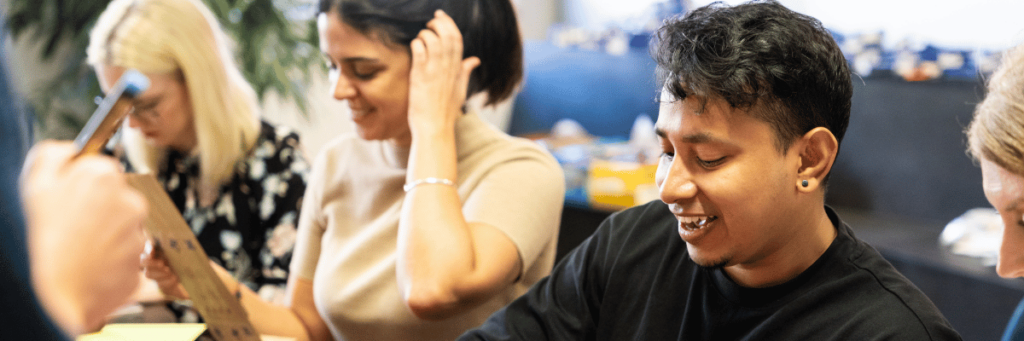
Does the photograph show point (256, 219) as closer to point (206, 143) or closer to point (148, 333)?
point (206, 143)

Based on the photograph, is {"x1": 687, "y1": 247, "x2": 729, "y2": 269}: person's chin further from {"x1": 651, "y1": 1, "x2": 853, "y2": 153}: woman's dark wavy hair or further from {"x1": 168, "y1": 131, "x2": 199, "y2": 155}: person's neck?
{"x1": 168, "y1": 131, "x2": 199, "y2": 155}: person's neck

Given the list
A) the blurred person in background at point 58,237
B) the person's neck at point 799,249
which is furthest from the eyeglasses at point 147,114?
the person's neck at point 799,249

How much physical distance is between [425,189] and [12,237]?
80 centimetres

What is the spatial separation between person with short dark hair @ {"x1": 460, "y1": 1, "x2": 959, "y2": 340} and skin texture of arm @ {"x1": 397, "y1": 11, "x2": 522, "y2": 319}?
1.18 ft

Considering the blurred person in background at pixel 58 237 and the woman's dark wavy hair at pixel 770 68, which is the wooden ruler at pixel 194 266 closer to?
the blurred person in background at pixel 58 237

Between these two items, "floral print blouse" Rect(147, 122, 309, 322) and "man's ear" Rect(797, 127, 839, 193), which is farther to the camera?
"floral print blouse" Rect(147, 122, 309, 322)

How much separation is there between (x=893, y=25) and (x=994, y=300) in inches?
49.5

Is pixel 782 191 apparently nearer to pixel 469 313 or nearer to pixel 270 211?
pixel 469 313

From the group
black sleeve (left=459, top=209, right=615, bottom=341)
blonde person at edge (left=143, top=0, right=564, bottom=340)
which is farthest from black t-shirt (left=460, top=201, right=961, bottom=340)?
blonde person at edge (left=143, top=0, right=564, bottom=340)

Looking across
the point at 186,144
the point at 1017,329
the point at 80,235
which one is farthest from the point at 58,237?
the point at 186,144

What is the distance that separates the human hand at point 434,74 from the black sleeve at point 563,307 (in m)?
0.35

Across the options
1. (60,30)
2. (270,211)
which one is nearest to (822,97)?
(270,211)

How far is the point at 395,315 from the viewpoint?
1348mm

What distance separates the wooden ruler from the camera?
1060 millimetres
